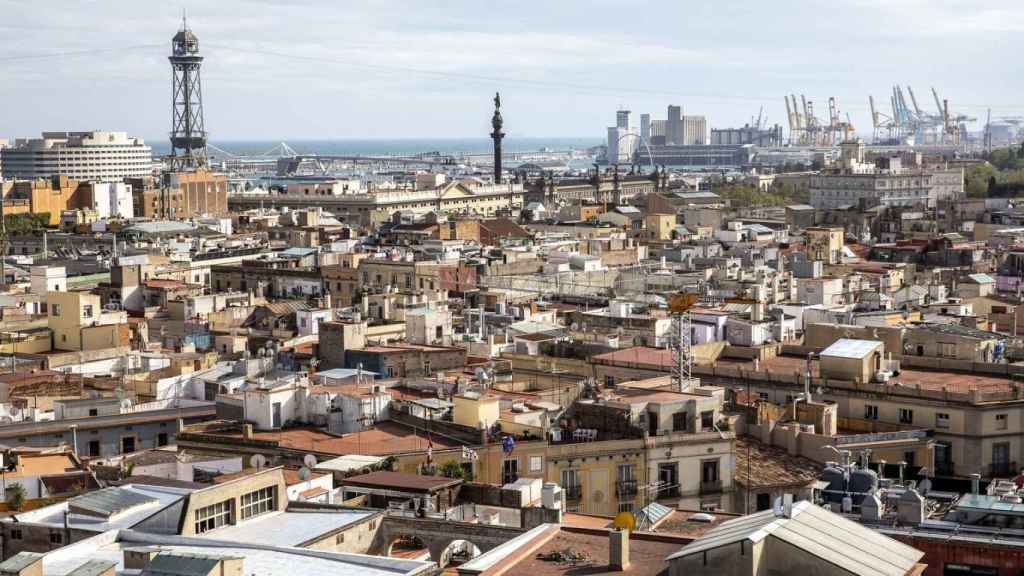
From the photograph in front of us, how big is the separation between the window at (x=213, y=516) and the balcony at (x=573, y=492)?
7331mm

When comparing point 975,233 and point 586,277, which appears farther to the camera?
point 975,233

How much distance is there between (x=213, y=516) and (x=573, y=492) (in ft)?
25.8

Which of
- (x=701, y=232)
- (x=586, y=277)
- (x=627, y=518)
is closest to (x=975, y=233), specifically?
(x=701, y=232)

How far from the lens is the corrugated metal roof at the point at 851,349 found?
32938 millimetres

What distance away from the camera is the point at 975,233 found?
265ft

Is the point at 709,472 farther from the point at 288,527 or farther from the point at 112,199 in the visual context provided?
the point at 112,199

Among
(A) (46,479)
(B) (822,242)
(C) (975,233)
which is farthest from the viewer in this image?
(C) (975,233)

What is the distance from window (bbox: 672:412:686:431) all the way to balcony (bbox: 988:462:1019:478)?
6.97 meters

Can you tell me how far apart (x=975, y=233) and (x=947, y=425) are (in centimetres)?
5187

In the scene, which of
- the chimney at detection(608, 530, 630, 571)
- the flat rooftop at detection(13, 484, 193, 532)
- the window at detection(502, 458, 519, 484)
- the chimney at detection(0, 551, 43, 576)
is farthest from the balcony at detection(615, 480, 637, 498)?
the chimney at detection(0, 551, 43, 576)

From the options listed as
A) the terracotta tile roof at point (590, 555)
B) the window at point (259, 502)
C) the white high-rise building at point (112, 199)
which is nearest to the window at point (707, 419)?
the terracotta tile roof at point (590, 555)

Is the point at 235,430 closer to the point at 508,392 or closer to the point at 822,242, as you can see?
the point at 508,392

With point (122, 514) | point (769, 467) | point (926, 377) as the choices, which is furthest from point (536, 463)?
point (926, 377)

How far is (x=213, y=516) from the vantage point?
64.5ft
